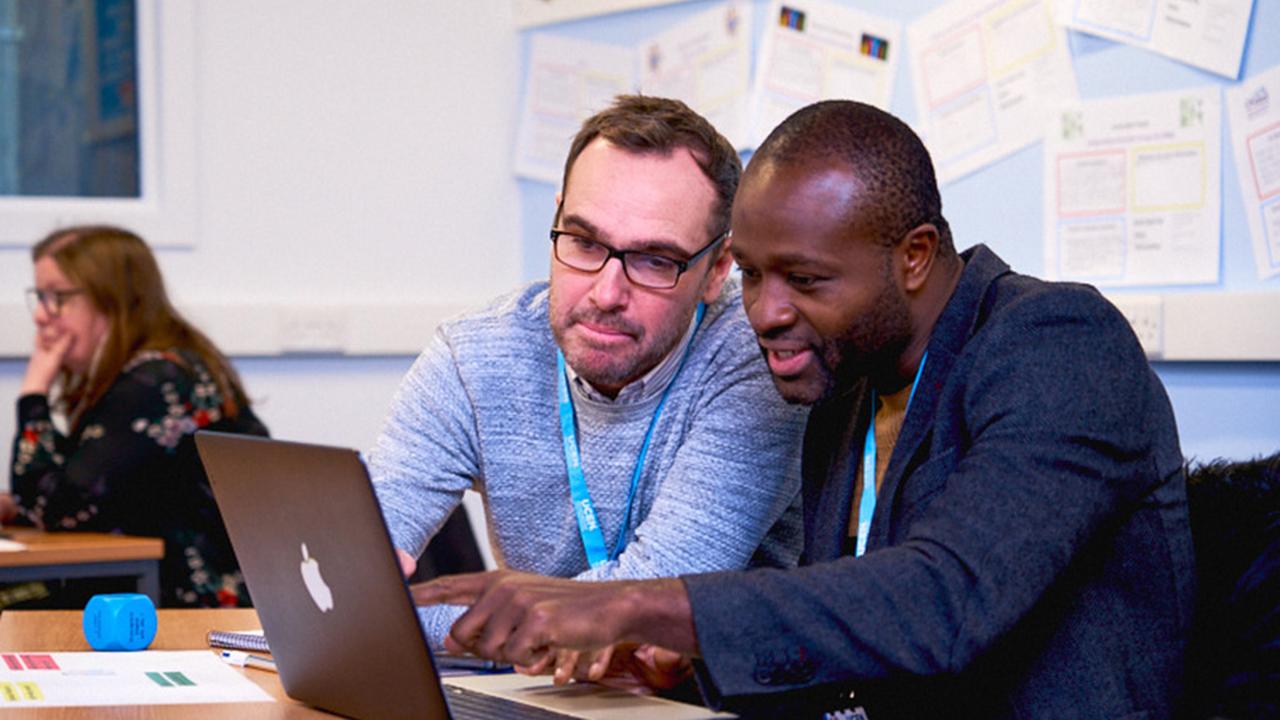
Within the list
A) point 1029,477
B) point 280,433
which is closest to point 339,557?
point 1029,477

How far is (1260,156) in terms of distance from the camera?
9.52ft

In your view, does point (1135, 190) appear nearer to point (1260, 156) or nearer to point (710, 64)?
point (1260, 156)

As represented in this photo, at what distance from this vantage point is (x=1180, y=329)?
3031 mm

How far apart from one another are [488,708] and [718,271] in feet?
2.86

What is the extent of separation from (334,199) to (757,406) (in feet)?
8.57

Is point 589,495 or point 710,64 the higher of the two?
point 710,64

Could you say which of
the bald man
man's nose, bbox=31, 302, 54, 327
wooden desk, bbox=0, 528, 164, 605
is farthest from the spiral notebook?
man's nose, bbox=31, 302, 54, 327

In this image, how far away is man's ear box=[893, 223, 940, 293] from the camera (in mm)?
1653

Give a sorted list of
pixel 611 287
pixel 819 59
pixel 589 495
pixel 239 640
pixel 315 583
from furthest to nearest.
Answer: pixel 819 59 → pixel 589 495 → pixel 611 287 → pixel 239 640 → pixel 315 583

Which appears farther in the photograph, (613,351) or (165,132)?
(165,132)

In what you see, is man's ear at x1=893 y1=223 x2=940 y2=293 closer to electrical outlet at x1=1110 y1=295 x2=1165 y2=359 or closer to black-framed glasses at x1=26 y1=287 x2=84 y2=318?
electrical outlet at x1=1110 y1=295 x2=1165 y2=359

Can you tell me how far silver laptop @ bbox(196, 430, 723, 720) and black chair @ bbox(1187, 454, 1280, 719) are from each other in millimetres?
515

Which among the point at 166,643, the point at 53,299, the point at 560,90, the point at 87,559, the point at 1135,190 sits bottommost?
the point at 87,559

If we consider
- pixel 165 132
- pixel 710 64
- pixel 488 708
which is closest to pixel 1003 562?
pixel 488 708
